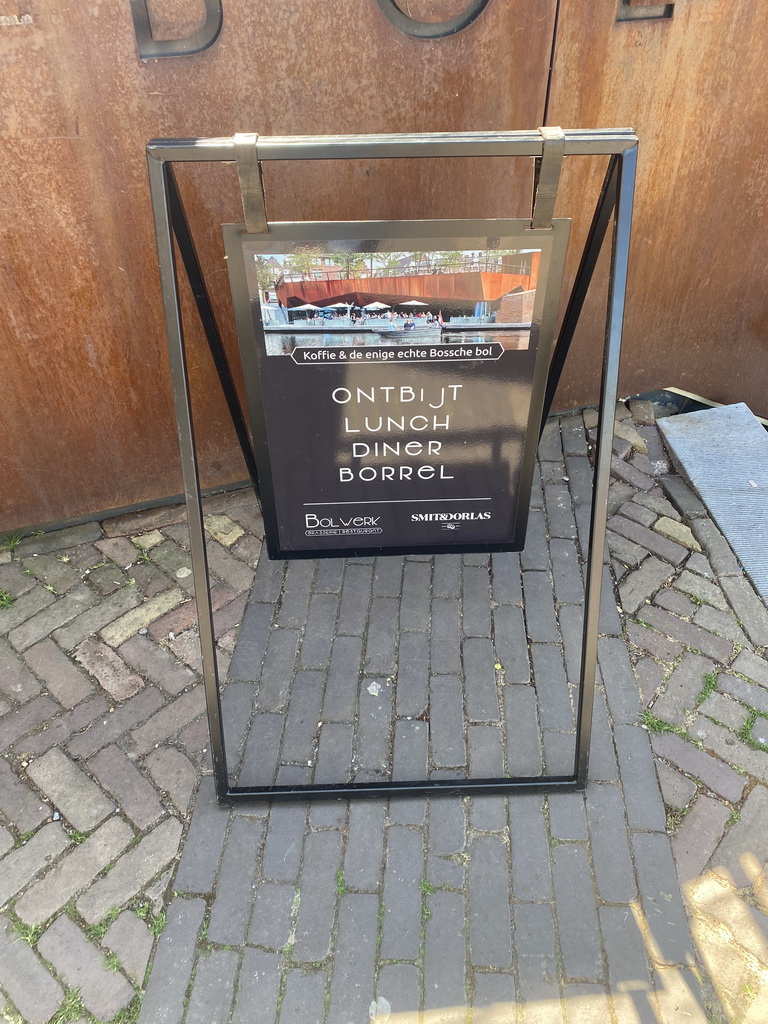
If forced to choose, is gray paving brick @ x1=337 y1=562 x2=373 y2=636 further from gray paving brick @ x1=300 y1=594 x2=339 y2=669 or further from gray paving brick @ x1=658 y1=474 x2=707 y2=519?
gray paving brick @ x1=658 y1=474 x2=707 y2=519

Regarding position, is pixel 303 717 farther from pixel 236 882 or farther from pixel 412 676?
pixel 236 882

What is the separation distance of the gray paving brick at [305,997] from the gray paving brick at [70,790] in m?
0.88

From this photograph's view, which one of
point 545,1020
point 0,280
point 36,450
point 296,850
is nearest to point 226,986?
point 296,850

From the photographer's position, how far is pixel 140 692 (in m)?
2.99

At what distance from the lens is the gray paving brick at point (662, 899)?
226 centimetres

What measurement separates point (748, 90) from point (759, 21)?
261mm

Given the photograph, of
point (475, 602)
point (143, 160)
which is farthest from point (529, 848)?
point (143, 160)

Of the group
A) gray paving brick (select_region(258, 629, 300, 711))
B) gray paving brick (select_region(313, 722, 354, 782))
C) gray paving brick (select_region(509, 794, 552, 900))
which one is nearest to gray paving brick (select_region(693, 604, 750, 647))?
gray paving brick (select_region(509, 794, 552, 900))

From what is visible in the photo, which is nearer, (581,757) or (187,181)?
(581,757)

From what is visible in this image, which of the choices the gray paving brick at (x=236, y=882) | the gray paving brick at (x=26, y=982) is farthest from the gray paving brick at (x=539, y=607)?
the gray paving brick at (x=26, y=982)

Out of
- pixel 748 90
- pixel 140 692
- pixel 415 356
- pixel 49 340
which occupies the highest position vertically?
pixel 748 90

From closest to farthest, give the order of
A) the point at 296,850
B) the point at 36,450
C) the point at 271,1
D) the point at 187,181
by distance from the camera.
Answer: the point at 296,850 → the point at 271,1 → the point at 187,181 → the point at 36,450

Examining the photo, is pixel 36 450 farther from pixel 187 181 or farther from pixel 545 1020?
pixel 545 1020

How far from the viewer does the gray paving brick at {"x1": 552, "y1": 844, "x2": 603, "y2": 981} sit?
2.23 meters
